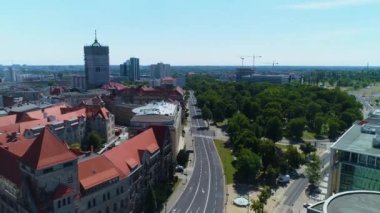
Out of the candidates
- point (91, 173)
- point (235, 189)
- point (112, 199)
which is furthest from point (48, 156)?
point (235, 189)

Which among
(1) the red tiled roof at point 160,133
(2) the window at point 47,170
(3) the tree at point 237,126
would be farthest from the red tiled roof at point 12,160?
(3) the tree at point 237,126

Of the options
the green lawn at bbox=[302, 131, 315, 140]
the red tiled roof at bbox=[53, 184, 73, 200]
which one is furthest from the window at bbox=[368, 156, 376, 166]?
the green lawn at bbox=[302, 131, 315, 140]

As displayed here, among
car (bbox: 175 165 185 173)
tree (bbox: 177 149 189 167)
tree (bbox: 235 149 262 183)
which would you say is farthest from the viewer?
tree (bbox: 177 149 189 167)

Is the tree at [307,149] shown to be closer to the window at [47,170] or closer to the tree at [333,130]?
the tree at [333,130]

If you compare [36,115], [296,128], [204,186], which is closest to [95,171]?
[204,186]

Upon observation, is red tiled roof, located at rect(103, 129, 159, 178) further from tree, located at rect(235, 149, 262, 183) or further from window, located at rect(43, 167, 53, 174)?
tree, located at rect(235, 149, 262, 183)

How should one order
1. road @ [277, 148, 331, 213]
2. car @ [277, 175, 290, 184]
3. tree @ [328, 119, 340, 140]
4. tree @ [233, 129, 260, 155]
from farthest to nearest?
tree @ [328, 119, 340, 140], tree @ [233, 129, 260, 155], car @ [277, 175, 290, 184], road @ [277, 148, 331, 213]
